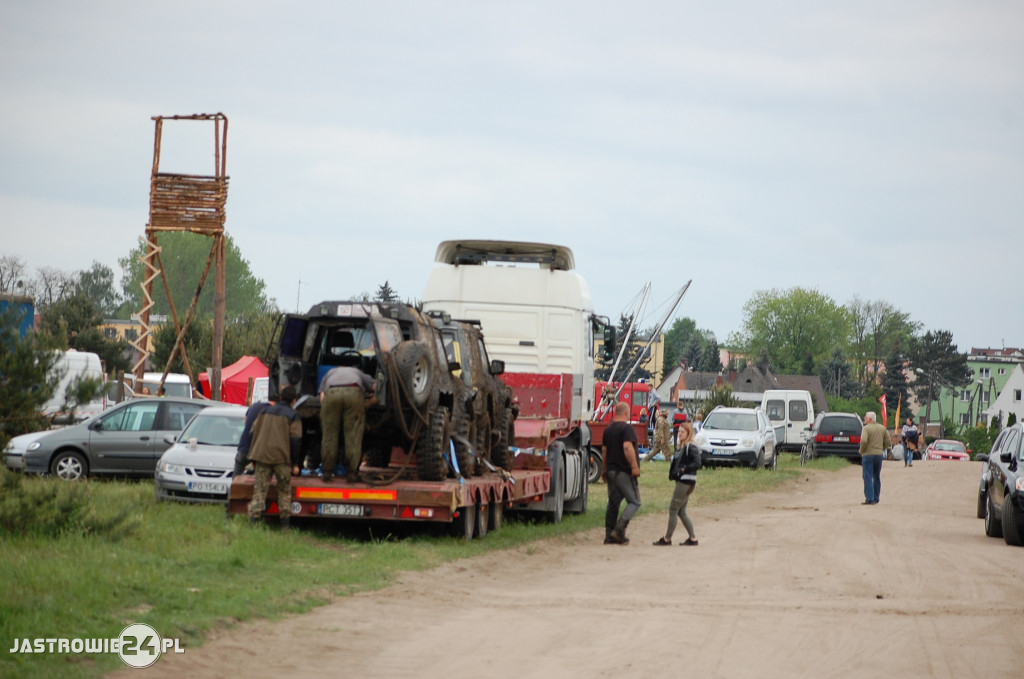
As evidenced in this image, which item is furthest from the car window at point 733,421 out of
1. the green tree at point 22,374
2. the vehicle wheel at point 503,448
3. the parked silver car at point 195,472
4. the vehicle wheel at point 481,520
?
the green tree at point 22,374

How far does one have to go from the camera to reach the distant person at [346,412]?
1385 cm

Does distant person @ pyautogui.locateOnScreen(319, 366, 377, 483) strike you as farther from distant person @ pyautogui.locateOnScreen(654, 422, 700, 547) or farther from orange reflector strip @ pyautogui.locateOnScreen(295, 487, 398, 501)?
distant person @ pyautogui.locateOnScreen(654, 422, 700, 547)

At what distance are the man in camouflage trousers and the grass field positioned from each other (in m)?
0.29

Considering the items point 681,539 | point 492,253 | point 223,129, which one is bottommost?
point 681,539

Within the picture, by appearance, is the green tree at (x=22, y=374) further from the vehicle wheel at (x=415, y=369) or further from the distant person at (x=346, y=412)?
the vehicle wheel at (x=415, y=369)

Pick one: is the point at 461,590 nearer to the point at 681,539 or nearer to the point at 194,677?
the point at 194,677

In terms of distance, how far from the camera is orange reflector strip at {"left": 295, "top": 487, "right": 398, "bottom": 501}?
1381 cm

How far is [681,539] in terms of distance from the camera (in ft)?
57.7

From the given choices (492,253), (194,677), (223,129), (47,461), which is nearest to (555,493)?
(492,253)

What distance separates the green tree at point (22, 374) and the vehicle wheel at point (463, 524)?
486 cm

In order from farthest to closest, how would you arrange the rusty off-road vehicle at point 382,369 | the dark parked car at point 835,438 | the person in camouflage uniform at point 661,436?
the dark parked car at point 835,438
the person in camouflage uniform at point 661,436
the rusty off-road vehicle at point 382,369

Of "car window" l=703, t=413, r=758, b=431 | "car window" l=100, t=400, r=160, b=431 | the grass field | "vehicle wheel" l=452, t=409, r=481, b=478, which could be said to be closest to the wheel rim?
"car window" l=100, t=400, r=160, b=431

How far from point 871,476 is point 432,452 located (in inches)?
480

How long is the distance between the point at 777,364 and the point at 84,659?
4972 inches
